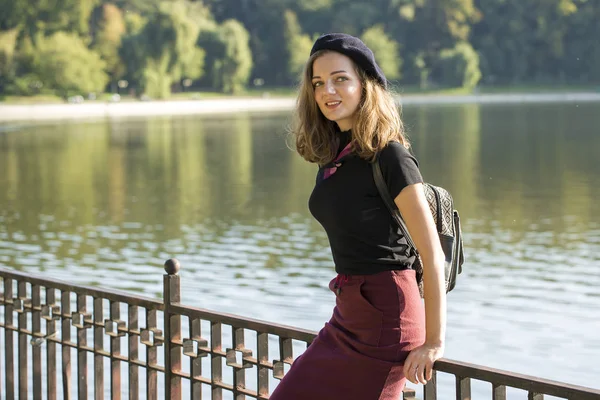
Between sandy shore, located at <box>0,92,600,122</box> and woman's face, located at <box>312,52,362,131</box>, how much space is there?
60.1 meters

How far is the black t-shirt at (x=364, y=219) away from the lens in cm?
240

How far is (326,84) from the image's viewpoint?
2541 mm

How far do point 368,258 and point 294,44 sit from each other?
87.8 metres

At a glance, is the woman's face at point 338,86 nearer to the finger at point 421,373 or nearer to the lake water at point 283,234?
the finger at point 421,373

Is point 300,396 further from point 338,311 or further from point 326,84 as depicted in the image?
point 326,84

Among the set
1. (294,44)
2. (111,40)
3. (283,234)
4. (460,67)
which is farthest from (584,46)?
(283,234)

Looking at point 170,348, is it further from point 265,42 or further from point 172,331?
point 265,42

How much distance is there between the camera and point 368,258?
2.42m

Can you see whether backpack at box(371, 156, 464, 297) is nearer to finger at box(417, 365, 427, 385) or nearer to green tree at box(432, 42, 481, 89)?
finger at box(417, 365, 427, 385)

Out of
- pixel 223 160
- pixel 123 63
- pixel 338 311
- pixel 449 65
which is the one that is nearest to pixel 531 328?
pixel 338 311

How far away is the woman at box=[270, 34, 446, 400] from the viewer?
2361 mm

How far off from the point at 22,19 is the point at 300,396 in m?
78.3

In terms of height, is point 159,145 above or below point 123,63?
below

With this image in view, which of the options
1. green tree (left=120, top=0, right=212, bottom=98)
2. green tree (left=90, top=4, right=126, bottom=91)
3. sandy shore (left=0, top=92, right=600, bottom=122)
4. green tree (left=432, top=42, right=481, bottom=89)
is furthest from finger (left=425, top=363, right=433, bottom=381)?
green tree (left=432, top=42, right=481, bottom=89)
